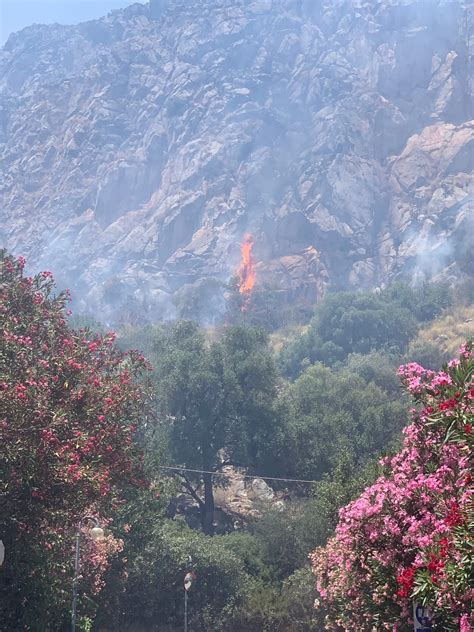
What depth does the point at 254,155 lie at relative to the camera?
434 ft

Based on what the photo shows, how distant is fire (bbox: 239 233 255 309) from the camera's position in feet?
370

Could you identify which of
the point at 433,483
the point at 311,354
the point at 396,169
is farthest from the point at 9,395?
the point at 396,169

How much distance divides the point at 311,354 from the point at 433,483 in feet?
231

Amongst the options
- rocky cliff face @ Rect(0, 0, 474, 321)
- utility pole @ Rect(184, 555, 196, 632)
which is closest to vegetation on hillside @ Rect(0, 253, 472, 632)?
utility pole @ Rect(184, 555, 196, 632)

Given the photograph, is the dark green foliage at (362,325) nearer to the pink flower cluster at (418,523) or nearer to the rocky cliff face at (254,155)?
the rocky cliff face at (254,155)

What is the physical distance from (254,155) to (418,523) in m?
126

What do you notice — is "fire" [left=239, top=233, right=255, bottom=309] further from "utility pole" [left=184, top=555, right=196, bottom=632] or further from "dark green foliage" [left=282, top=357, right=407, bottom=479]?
"utility pole" [left=184, top=555, right=196, bottom=632]

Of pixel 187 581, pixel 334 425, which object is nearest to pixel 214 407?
pixel 334 425

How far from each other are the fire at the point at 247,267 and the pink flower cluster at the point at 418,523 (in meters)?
96.5

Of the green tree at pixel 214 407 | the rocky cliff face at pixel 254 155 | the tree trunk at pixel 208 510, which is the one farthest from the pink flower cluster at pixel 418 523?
the rocky cliff face at pixel 254 155

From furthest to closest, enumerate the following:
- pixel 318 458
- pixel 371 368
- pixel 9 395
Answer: pixel 371 368, pixel 318 458, pixel 9 395

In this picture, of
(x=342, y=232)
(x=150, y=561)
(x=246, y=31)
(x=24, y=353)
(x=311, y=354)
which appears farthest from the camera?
(x=246, y=31)

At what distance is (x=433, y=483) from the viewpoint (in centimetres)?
1113

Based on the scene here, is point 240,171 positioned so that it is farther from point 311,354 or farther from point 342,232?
point 311,354
